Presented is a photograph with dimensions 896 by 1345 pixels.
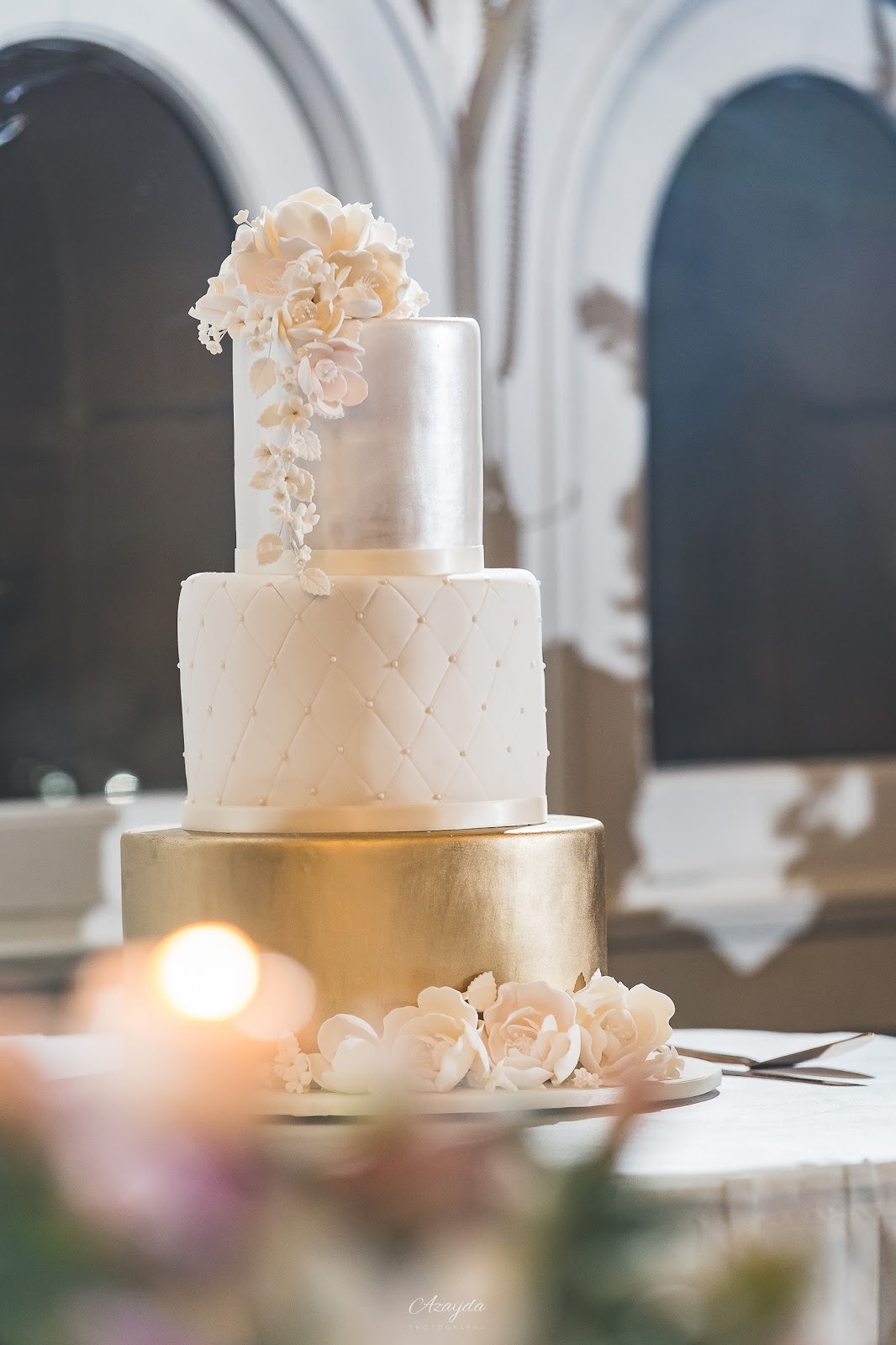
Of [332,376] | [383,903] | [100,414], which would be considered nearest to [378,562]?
[332,376]

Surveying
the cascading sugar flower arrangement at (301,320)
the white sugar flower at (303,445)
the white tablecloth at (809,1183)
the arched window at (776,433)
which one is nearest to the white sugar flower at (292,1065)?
the white tablecloth at (809,1183)

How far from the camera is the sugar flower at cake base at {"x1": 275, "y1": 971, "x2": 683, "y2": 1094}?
1.59m

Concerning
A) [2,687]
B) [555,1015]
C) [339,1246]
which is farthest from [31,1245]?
[2,687]

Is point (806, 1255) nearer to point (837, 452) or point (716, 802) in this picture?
point (716, 802)

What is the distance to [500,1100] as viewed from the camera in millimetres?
1577

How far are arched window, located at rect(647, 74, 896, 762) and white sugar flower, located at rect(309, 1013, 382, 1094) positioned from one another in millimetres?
2093

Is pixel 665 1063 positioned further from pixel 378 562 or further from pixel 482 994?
pixel 378 562

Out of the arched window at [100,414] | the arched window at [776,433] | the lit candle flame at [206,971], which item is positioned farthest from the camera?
the arched window at [776,433]

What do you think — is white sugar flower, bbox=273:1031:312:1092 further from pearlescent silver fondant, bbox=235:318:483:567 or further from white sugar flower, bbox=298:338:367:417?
white sugar flower, bbox=298:338:367:417

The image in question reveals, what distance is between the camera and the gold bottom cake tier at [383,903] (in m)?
1.70

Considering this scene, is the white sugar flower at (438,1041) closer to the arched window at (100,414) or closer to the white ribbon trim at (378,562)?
the white ribbon trim at (378,562)

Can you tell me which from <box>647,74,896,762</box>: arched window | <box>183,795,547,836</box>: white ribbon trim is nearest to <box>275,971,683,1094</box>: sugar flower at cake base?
<box>183,795,547,836</box>: white ribbon trim

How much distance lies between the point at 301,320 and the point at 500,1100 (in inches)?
30.2

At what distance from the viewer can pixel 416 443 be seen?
181 cm
